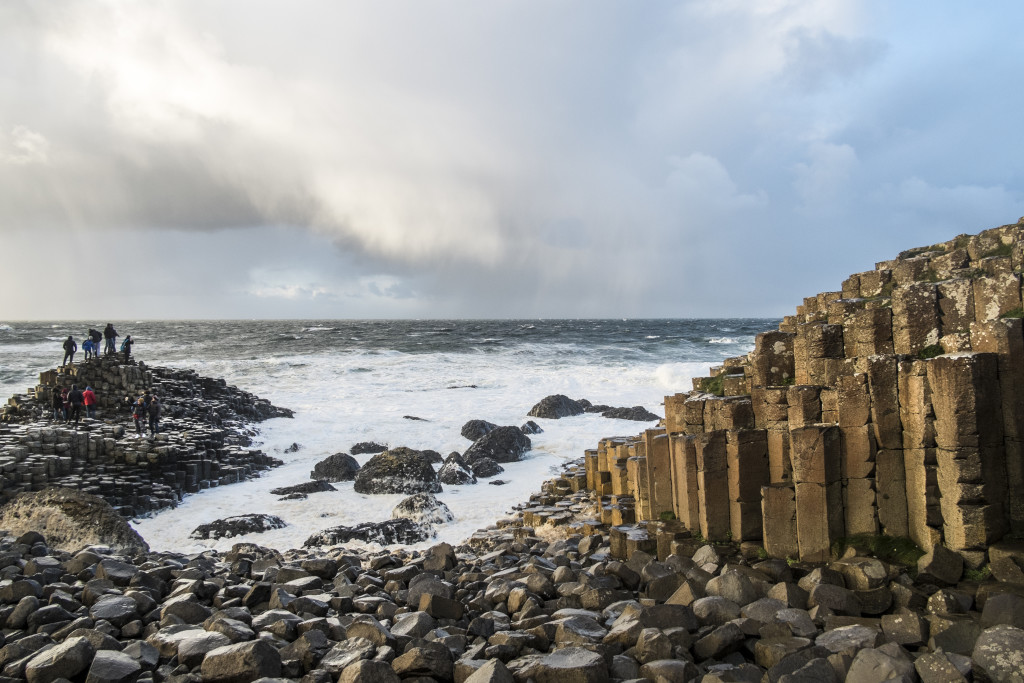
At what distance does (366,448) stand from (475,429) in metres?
3.41

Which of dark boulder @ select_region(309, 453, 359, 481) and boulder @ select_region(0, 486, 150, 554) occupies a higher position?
boulder @ select_region(0, 486, 150, 554)

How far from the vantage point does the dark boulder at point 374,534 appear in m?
10.0

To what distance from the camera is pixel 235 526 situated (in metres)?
11.0

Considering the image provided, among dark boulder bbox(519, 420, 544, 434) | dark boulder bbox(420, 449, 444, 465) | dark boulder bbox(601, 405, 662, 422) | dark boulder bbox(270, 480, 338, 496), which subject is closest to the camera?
dark boulder bbox(270, 480, 338, 496)

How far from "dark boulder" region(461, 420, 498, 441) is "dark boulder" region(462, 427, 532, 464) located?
7.23 feet

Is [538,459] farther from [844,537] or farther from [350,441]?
[844,537]

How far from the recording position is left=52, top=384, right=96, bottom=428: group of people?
19016 millimetres

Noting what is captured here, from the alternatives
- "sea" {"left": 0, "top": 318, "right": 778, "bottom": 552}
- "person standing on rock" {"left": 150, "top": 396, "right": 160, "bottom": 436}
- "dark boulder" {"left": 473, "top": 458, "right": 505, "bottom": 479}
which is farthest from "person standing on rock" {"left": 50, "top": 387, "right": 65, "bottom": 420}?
"dark boulder" {"left": 473, "top": 458, "right": 505, "bottom": 479}

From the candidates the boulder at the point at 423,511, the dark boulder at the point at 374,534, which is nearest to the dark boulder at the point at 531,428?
the boulder at the point at 423,511

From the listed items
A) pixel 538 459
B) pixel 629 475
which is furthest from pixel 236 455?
pixel 629 475

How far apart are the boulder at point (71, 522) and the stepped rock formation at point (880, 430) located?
7.93 metres

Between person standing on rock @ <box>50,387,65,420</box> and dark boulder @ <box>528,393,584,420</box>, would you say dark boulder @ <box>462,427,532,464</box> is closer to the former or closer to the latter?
dark boulder @ <box>528,393,584,420</box>

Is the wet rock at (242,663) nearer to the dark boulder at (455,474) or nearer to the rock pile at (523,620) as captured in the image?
the rock pile at (523,620)

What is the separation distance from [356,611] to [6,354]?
59.6 metres
